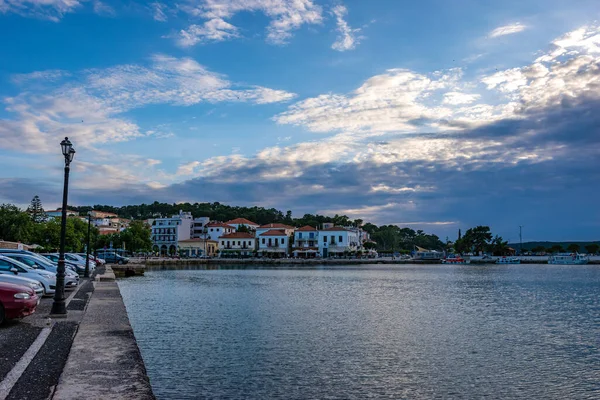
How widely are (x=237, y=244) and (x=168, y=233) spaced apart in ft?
69.5

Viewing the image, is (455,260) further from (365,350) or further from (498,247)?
(365,350)

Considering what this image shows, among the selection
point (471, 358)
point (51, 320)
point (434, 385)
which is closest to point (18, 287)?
point (51, 320)

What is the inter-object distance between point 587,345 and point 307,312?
46.4ft

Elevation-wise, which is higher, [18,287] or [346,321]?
[18,287]

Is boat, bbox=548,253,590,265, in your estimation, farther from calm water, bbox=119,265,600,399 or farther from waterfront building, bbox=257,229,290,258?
calm water, bbox=119,265,600,399

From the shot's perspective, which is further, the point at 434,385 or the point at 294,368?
the point at 294,368

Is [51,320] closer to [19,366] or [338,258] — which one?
[19,366]

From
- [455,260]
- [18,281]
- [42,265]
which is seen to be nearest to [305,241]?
[455,260]

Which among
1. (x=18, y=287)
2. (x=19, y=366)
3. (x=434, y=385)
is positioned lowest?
(x=434, y=385)

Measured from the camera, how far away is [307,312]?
30.0 m

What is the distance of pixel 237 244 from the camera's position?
146 meters

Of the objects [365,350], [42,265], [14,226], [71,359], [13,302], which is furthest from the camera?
[14,226]

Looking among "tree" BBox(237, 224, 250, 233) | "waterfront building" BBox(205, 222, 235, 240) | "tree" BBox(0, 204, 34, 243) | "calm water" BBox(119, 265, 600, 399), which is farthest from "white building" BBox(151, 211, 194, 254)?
"calm water" BBox(119, 265, 600, 399)

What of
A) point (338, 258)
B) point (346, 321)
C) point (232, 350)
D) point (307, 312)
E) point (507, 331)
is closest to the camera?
point (232, 350)
